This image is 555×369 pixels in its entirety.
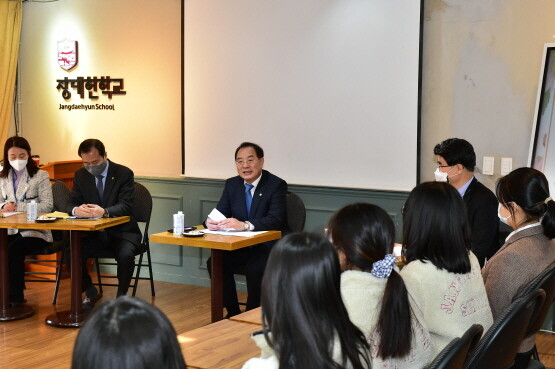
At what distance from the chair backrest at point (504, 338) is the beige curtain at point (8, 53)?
6.85 m

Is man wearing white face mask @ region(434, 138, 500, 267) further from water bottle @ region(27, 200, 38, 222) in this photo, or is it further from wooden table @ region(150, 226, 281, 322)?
water bottle @ region(27, 200, 38, 222)

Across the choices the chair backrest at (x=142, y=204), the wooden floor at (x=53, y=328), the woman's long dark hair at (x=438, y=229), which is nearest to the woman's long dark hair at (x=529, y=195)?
the woman's long dark hair at (x=438, y=229)

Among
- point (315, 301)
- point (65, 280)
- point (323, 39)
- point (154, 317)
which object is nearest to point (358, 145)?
point (323, 39)

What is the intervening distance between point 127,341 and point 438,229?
1808 millimetres

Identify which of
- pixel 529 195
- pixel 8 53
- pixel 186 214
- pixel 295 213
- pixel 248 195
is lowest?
pixel 186 214

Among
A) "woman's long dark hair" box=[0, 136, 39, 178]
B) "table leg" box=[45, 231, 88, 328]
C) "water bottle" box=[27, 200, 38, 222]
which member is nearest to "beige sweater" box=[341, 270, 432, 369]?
"table leg" box=[45, 231, 88, 328]

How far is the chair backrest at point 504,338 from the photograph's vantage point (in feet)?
7.42

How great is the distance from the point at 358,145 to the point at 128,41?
287 cm

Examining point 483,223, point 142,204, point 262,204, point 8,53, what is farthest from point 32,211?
point 483,223

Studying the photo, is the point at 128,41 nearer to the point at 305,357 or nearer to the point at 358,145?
the point at 358,145

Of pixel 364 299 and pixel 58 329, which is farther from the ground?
pixel 364 299

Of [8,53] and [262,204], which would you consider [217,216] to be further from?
[8,53]

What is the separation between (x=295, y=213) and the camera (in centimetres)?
577

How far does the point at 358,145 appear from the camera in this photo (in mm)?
6180
